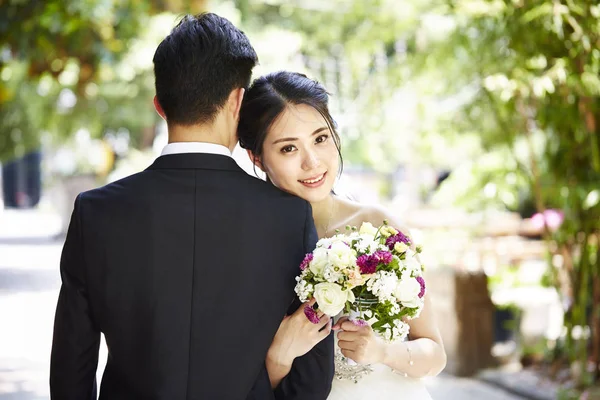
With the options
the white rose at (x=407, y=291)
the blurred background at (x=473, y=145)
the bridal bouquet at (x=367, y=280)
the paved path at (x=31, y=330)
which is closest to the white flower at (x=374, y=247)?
the bridal bouquet at (x=367, y=280)

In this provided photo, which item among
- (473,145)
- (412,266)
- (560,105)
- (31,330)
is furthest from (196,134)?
(31,330)

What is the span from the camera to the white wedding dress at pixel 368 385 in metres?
3.12

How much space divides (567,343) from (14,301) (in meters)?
8.88

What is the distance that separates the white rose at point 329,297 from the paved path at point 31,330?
5.15 metres

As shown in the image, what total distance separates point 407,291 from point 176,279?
659mm

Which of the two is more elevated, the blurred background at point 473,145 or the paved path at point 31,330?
the blurred background at point 473,145

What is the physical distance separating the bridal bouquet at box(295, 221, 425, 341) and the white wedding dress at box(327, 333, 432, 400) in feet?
2.29

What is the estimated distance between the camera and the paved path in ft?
24.2

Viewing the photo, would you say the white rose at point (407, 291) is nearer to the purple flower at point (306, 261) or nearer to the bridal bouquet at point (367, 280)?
the bridal bouquet at point (367, 280)

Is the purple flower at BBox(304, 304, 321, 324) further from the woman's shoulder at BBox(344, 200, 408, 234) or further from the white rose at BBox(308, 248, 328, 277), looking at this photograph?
the woman's shoulder at BBox(344, 200, 408, 234)

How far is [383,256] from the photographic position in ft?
7.63

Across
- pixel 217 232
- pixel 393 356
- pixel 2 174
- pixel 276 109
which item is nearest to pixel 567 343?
pixel 393 356

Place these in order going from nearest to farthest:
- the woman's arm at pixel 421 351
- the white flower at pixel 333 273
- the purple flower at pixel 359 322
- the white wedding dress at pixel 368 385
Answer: the white flower at pixel 333 273 → the purple flower at pixel 359 322 → the woman's arm at pixel 421 351 → the white wedding dress at pixel 368 385

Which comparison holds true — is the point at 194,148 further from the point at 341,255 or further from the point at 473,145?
the point at 473,145
